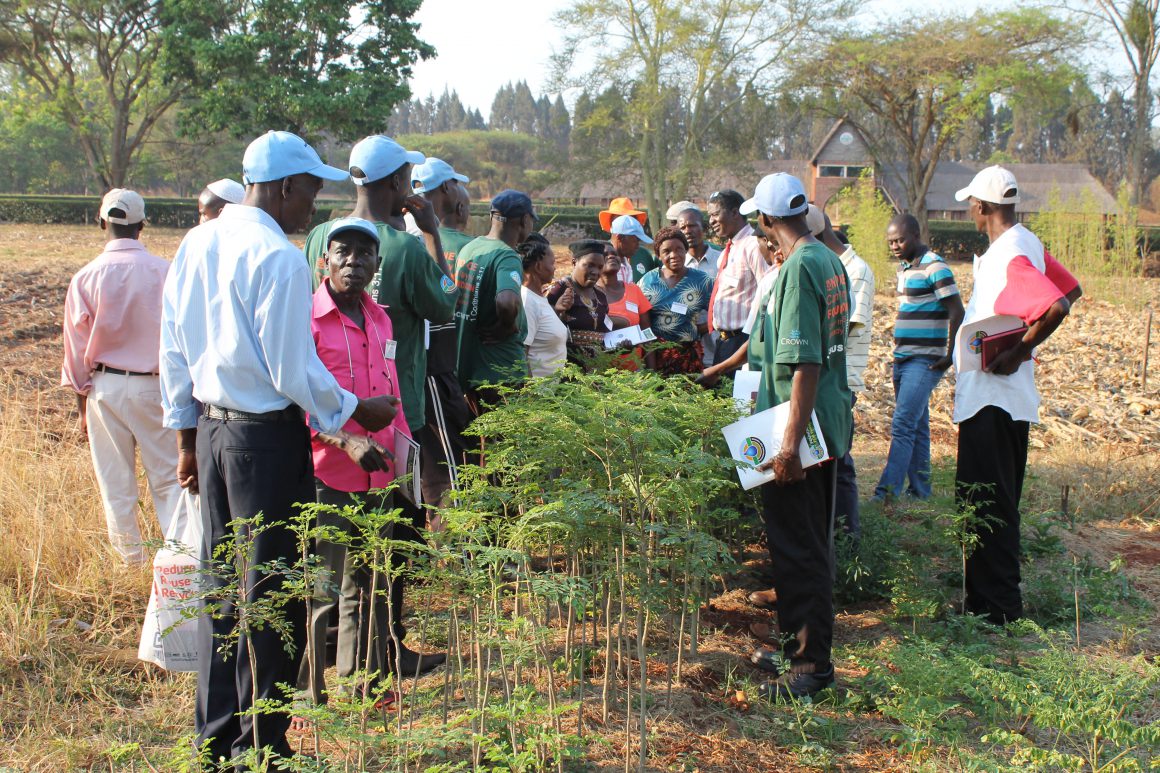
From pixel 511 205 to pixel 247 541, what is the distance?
9.09ft

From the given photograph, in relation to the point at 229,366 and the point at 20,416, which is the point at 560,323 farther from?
the point at 20,416

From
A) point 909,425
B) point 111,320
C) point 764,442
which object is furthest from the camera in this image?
point 909,425

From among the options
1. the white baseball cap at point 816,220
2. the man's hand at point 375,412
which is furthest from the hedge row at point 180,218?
the man's hand at point 375,412

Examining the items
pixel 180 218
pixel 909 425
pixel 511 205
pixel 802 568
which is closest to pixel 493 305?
pixel 511 205

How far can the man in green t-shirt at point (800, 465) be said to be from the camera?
12.6 ft

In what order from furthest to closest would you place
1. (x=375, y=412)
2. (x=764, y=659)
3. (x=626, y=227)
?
(x=626, y=227)
(x=764, y=659)
(x=375, y=412)

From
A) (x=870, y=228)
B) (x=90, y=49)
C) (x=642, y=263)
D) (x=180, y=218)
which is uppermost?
(x=90, y=49)

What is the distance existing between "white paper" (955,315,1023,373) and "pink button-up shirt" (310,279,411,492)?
9.12 feet

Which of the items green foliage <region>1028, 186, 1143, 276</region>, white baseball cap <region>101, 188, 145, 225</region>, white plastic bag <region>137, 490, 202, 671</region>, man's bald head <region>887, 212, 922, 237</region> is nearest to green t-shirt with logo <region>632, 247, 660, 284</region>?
man's bald head <region>887, 212, 922, 237</region>

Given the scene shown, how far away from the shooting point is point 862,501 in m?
6.75

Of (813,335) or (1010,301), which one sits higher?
(1010,301)

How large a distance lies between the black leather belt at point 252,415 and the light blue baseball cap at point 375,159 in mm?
1222

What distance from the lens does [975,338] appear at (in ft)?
15.5

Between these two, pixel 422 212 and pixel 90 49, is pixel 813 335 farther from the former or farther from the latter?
pixel 90 49
